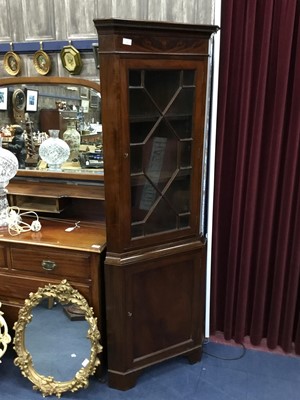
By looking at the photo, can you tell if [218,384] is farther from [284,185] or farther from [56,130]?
[56,130]

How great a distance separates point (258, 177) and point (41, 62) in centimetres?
135

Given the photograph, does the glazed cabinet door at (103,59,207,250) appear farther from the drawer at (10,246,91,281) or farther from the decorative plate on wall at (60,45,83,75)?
the decorative plate on wall at (60,45,83,75)

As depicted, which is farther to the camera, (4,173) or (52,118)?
(52,118)

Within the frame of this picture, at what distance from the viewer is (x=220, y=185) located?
2084mm

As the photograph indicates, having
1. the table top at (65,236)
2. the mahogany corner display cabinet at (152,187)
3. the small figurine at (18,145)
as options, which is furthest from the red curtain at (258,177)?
the small figurine at (18,145)

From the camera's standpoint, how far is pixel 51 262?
73.7 inches

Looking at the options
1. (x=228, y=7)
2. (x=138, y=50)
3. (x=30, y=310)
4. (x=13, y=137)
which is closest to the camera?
(x=138, y=50)

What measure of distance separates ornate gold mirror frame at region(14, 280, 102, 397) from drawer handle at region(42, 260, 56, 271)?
0.08m

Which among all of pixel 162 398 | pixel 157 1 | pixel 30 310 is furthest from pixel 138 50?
pixel 162 398

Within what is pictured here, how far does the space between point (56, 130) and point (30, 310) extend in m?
0.99

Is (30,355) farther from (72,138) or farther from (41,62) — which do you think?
(41,62)

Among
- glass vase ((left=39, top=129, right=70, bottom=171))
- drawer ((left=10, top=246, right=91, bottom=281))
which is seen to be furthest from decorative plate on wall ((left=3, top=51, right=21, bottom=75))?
drawer ((left=10, top=246, right=91, bottom=281))

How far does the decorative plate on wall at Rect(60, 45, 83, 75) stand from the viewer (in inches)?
80.3

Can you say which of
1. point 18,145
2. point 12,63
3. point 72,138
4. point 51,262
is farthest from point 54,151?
point 51,262
